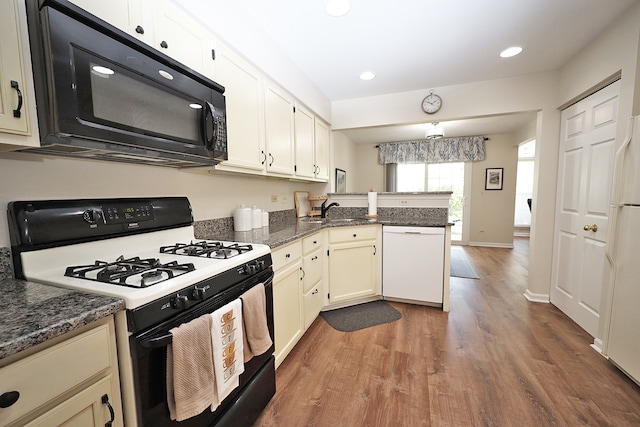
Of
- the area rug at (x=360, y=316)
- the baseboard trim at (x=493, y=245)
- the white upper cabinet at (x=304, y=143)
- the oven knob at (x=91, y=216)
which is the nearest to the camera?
the oven knob at (x=91, y=216)

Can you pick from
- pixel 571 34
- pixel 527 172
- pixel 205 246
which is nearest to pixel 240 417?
pixel 205 246

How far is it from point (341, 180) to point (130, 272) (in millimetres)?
4511

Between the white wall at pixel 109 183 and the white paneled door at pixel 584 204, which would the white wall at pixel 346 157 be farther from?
the white paneled door at pixel 584 204

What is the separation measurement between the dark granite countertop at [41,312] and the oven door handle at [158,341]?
130 mm

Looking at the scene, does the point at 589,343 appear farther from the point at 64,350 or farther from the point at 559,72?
the point at 64,350

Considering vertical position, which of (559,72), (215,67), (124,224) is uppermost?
(559,72)

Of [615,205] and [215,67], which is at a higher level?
[215,67]

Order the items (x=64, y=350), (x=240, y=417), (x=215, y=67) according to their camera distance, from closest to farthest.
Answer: (x=64, y=350) → (x=240, y=417) → (x=215, y=67)

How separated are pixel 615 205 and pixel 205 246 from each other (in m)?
2.44

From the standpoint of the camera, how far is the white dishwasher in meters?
2.61

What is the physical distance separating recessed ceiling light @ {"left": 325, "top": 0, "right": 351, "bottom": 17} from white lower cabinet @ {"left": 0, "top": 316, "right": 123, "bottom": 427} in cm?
198

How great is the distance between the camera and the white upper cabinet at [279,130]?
79.8 inches

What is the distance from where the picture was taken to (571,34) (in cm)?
202

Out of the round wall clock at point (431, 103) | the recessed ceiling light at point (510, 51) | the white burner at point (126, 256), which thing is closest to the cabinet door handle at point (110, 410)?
the white burner at point (126, 256)
